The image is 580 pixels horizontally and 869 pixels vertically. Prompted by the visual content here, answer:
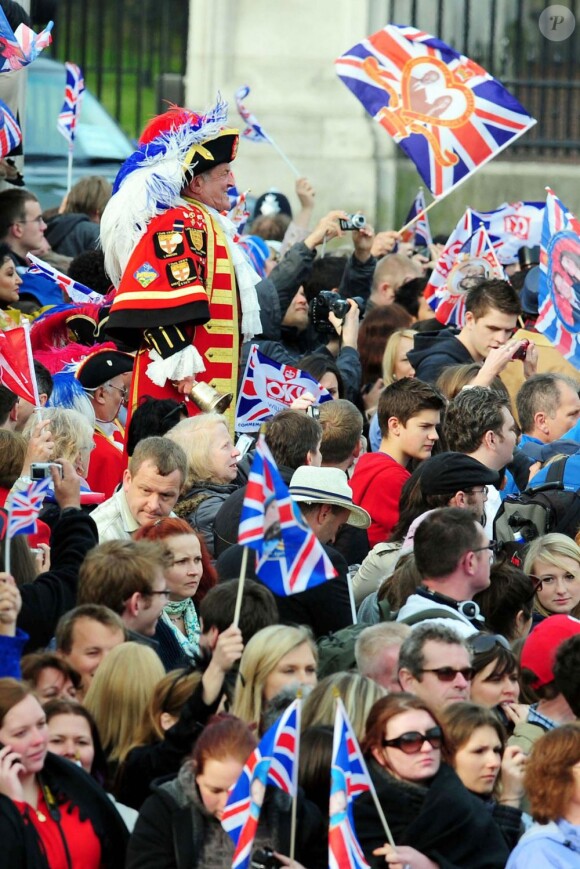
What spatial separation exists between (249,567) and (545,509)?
1799 mm

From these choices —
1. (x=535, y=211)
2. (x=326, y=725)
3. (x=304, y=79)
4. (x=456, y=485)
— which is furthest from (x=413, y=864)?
(x=304, y=79)

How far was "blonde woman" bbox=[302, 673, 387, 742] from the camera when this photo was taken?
594 centimetres

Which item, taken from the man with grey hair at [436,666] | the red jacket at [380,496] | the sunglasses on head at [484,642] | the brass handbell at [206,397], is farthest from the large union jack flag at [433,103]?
the man with grey hair at [436,666]

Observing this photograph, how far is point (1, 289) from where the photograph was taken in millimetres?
9961

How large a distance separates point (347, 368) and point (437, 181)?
224cm

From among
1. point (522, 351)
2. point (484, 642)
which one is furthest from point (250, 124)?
point (484, 642)

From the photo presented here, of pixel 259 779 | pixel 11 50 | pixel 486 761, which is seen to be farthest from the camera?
pixel 11 50

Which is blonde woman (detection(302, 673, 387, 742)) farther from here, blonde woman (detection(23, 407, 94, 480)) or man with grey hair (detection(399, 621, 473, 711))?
blonde woman (detection(23, 407, 94, 480))

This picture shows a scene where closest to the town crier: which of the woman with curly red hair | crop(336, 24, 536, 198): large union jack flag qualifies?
the woman with curly red hair

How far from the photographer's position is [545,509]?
8625 mm

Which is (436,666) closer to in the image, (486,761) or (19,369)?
(486,761)

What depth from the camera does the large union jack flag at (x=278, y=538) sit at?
5973 mm

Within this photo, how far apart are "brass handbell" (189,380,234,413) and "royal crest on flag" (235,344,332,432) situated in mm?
252

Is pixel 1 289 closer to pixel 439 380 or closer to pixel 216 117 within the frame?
pixel 216 117
